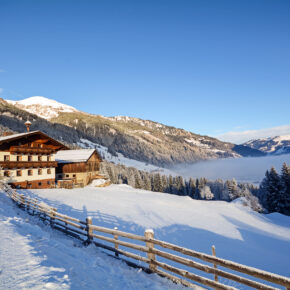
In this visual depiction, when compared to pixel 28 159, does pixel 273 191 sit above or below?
below

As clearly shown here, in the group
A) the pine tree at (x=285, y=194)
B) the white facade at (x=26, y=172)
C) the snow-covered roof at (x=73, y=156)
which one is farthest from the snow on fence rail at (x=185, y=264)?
the pine tree at (x=285, y=194)

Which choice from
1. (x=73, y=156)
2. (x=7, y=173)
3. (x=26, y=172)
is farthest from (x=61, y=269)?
(x=73, y=156)

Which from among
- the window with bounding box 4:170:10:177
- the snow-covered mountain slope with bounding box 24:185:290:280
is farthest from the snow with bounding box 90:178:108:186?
the window with bounding box 4:170:10:177

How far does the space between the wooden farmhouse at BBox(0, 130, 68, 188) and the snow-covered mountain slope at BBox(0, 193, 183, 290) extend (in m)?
25.1

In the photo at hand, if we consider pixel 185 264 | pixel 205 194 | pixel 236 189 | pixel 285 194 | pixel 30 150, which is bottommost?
pixel 205 194

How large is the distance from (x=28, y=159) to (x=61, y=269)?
31.9 meters

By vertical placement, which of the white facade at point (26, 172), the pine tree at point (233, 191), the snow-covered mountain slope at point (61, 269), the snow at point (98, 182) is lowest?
the pine tree at point (233, 191)

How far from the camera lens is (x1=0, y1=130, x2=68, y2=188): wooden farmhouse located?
3047cm

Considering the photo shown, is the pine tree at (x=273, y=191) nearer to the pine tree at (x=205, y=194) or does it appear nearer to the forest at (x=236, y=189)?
the forest at (x=236, y=189)

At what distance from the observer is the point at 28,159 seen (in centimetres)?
3384

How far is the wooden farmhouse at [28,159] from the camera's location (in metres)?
30.5

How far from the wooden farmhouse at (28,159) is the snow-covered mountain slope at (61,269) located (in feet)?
82.4

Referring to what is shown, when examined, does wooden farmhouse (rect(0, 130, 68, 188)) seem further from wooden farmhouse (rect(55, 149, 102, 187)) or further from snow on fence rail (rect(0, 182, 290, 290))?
snow on fence rail (rect(0, 182, 290, 290))

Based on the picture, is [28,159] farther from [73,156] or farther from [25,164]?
[73,156]
